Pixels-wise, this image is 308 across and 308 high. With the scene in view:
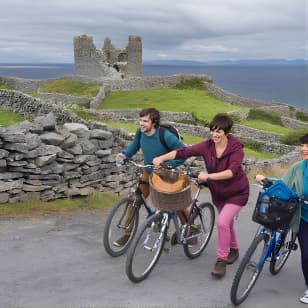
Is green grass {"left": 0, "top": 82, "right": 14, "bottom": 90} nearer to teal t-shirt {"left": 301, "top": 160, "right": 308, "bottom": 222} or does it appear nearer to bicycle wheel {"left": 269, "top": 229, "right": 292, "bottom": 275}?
bicycle wheel {"left": 269, "top": 229, "right": 292, "bottom": 275}

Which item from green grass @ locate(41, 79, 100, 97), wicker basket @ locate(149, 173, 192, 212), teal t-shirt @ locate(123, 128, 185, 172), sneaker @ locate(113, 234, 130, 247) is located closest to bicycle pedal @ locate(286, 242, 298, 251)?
wicker basket @ locate(149, 173, 192, 212)

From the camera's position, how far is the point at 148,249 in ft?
21.7

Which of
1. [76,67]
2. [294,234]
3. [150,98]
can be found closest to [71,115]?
[294,234]

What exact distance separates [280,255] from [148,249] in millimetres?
2008

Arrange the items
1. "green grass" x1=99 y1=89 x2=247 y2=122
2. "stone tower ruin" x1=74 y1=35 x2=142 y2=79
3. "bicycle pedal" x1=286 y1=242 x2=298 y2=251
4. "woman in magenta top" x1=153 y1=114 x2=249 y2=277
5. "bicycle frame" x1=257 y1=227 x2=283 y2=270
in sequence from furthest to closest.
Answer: "stone tower ruin" x1=74 y1=35 x2=142 y2=79 < "green grass" x1=99 y1=89 x2=247 y2=122 < "bicycle pedal" x1=286 y1=242 x2=298 y2=251 < "woman in magenta top" x1=153 y1=114 x2=249 y2=277 < "bicycle frame" x1=257 y1=227 x2=283 y2=270

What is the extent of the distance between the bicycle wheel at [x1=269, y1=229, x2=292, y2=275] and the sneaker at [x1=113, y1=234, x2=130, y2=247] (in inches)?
89.6

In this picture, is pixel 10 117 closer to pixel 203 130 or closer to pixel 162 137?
pixel 203 130

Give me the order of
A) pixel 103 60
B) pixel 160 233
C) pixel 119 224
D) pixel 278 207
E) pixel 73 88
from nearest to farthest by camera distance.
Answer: pixel 278 207 → pixel 160 233 → pixel 119 224 → pixel 73 88 → pixel 103 60

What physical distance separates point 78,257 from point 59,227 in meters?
1.45

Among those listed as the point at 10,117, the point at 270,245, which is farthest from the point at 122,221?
the point at 10,117

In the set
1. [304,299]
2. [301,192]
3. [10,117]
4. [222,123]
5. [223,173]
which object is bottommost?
[304,299]

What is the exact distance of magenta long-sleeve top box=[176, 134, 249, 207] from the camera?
21.8ft

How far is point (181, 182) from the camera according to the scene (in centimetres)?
673

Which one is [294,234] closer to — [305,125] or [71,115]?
[71,115]
